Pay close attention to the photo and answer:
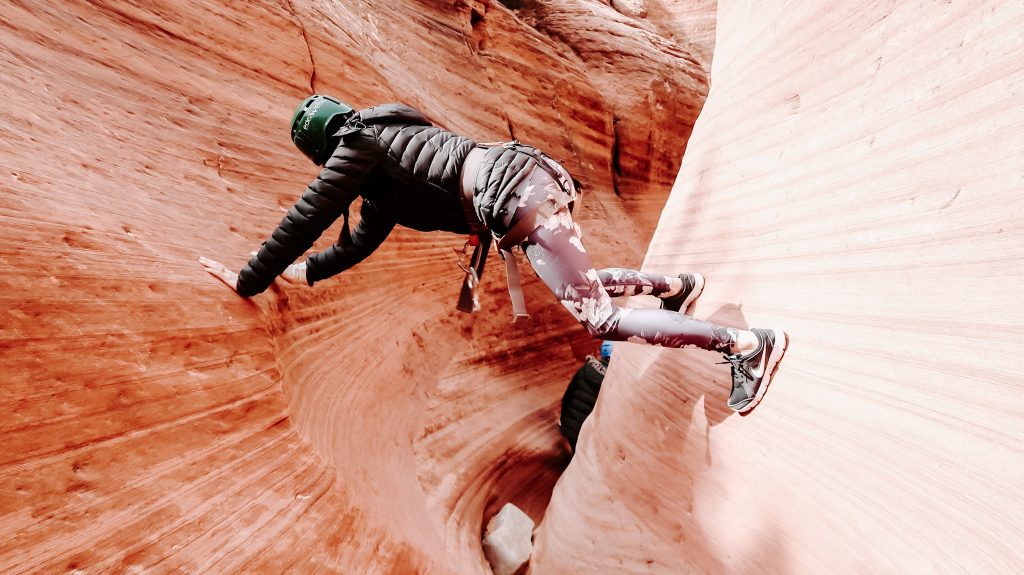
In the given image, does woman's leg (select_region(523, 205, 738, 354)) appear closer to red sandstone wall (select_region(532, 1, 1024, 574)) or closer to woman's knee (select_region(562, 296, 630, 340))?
woman's knee (select_region(562, 296, 630, 340))

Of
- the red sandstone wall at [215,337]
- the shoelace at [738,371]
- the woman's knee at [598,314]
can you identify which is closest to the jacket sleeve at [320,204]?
the red sandstone wall at [215,337]

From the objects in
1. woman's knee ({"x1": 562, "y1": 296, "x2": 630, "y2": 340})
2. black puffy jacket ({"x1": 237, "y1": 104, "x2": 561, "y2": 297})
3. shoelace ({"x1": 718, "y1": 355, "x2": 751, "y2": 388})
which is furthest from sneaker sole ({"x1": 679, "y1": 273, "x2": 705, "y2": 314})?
black puffy jacket ({"x1": 237, "y1": 104, "x2": 561, "y2": 297})

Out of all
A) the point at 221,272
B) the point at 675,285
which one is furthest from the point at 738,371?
the point at 221,272

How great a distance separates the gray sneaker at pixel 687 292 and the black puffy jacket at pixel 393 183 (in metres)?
1.02

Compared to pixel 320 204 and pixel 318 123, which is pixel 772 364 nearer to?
pixel 320 204

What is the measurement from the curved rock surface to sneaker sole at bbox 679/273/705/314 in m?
0.06

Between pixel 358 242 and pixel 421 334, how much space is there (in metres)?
1.41

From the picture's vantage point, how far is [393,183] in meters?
1.83

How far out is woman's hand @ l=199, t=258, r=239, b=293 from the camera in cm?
186

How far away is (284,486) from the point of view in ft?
5.80

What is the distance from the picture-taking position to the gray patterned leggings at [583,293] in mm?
1639

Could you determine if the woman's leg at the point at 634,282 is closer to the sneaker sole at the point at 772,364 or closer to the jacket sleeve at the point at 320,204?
the sneaker sole at the point at 772,364

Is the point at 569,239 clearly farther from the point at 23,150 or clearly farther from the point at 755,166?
the point at 23,150

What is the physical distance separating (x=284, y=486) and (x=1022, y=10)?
2699mm
